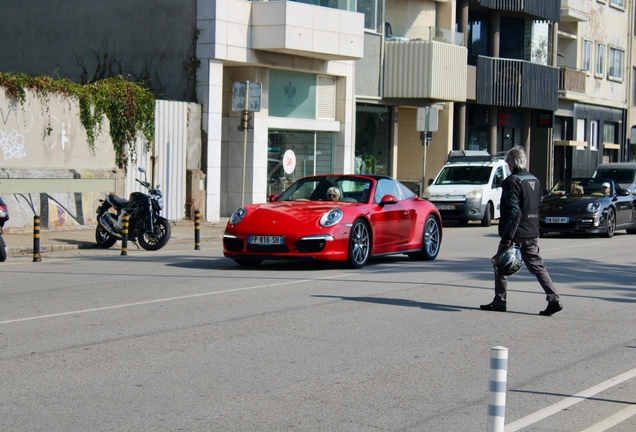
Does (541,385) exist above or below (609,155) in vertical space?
below

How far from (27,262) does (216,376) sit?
921cm

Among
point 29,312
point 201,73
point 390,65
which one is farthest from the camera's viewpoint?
point 390,65

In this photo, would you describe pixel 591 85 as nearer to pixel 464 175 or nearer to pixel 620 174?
pixel 620 174

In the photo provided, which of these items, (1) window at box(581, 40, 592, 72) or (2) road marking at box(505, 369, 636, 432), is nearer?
(2) road marking at box(505, 369, 636, 432)

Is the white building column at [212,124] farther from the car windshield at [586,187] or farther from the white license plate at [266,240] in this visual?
the white license plate at [266,240]

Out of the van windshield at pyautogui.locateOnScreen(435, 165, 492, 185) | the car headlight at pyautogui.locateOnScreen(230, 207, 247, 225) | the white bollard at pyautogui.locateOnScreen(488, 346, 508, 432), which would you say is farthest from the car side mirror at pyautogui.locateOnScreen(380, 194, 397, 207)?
the van windshield at pyautogui.locateOnScreen(435, 165, 492, 185)

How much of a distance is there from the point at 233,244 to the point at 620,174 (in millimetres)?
21562

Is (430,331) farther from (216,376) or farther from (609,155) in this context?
(609,155)

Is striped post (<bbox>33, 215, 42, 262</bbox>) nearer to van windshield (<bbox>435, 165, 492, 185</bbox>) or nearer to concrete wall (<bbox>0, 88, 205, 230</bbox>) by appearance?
concrete wall (<bbox>0, 88, 205, 230</bbox>)

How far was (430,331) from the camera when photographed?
30.8 feet

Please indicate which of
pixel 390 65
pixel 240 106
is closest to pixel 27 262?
pixel 240 106

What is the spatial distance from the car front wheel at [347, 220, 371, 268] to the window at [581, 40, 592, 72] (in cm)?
3512

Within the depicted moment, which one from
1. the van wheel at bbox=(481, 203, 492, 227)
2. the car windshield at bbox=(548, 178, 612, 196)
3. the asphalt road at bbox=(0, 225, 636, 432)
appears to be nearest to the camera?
the asphalt road at bbox=(0, 225, 636, 432)

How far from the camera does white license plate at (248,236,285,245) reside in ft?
45.5
